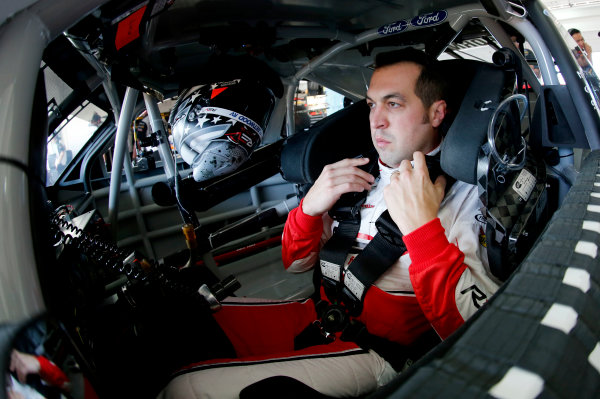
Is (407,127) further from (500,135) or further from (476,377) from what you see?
(476,377)

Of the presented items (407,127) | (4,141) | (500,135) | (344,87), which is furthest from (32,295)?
(344,87)

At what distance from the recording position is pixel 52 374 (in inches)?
13.1

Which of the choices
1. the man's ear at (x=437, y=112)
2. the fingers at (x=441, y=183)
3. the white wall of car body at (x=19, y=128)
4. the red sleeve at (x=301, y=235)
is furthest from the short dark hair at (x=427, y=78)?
the white wall of car body at (x=19, y=128)

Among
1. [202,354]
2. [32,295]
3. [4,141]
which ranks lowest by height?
[202,354]

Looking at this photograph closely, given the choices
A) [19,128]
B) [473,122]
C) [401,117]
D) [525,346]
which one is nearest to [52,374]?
[19,128]

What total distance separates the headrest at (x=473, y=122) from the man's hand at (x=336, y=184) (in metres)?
0.29

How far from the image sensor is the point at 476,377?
281mm

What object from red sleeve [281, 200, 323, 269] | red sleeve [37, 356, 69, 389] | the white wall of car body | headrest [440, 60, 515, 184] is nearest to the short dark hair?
headrest [440, 60, 515, 184]

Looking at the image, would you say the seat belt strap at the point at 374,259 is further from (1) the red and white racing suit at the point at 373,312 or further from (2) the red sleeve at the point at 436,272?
(2) the red sleeve at the point at 436,272

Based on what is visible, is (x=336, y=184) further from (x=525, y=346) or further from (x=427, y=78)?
(x=525, y=346)

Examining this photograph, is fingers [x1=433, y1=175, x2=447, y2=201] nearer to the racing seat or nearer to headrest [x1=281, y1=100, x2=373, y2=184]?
the racing seat

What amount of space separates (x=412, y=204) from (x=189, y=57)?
3.95 feet

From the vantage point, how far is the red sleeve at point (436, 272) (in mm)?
830

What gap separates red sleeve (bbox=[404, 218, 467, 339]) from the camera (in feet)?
2.72
